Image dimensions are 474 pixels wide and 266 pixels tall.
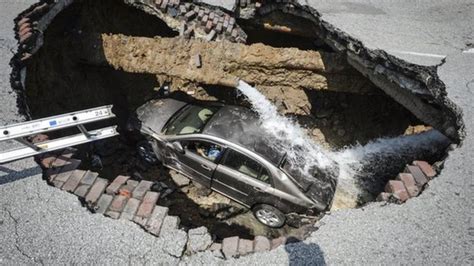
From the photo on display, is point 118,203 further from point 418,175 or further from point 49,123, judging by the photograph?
point 418,175

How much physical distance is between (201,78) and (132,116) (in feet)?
5.91

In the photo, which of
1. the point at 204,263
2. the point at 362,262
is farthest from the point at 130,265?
the point at 362,262

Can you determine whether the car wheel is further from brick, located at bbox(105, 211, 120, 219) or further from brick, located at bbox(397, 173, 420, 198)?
brick, located at bbox(105, 211, 120, 219)

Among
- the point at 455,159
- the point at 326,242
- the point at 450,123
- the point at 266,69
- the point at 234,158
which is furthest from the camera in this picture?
the point at 266,69

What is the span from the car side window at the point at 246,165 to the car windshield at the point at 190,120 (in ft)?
2.52

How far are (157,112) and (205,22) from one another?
254 centimetres

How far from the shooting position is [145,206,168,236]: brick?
10.3 ft

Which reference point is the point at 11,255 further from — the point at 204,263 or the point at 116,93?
the point at 116,93

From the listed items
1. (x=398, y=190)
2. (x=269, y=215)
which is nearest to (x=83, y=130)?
(x=269, y=215)

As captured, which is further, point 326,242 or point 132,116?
point 132,116

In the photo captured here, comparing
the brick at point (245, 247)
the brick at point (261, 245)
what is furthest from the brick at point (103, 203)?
the brick at point (261, 245)

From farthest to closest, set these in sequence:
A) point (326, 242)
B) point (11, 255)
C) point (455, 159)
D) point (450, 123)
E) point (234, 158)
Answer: point (234, 158) < point (450, 123) < point (455, 159) < point (326, 242) < point (11, 255)

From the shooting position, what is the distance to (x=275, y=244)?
309 cm

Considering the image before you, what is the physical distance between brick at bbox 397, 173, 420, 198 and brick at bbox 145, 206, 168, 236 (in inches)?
104
